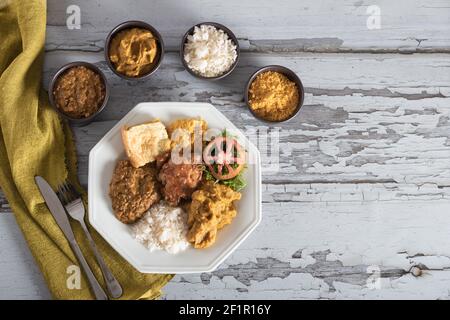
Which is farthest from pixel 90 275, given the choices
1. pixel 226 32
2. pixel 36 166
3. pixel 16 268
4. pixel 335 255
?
pixel 226 32

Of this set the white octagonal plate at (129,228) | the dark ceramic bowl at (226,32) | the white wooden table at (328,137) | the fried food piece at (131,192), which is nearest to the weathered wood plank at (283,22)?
the white wooden table at (328,137)

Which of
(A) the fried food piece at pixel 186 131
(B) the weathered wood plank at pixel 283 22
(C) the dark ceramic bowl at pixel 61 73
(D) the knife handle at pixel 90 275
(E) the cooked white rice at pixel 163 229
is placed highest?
(B) the weathered wood plank at pixel 283 22

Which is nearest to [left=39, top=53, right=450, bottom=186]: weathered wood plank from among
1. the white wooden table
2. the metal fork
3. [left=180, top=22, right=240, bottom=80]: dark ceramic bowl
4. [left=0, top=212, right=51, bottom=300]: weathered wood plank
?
the white wooden table

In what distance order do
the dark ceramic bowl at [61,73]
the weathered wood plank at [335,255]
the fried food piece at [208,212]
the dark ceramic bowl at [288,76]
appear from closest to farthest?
1. the fried food piece at [208,212]
2. the dark ceramic bowl at [61,73]
3. the dark ceramic bowl at [288,76]
4. the weathered wood plank at [335,255]

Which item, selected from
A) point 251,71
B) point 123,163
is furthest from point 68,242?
point 251,71

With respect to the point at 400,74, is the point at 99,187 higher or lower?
lower

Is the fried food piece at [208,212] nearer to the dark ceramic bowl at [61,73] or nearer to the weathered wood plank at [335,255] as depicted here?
the weathered wood plank at [335,255]

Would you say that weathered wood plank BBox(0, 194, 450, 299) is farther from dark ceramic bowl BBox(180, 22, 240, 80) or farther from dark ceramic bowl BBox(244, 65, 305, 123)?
dark ceramic bowl BBox(180, 22, 240, 80)

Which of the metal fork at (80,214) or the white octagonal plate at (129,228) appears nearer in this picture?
the white octagonal plate at (129,228)

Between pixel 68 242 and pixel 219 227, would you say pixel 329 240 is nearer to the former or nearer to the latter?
pixel 219 227
